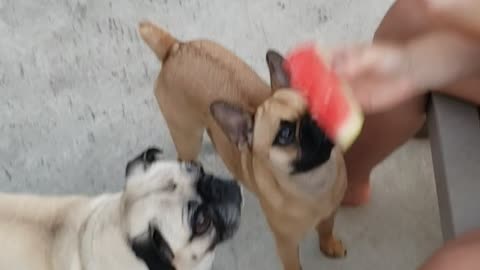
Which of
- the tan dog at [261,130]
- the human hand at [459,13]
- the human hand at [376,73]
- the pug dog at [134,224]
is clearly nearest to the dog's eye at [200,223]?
the pug dog at [134,224]

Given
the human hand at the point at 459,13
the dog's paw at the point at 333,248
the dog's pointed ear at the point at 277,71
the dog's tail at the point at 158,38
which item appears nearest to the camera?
the human hand at the point at 459,13

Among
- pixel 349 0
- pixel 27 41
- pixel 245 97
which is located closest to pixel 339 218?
pixel 245 97

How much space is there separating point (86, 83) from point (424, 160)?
0.57 m

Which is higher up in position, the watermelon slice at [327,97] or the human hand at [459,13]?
the human hand at [459,13]

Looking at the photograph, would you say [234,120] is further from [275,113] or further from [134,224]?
[134,224]

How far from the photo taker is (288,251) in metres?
1.13

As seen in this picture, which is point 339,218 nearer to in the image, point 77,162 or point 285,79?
point 285,79

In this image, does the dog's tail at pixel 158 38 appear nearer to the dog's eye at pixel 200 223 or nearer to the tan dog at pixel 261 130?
the tan dog at pixel 261 130

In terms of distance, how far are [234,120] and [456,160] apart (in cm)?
26

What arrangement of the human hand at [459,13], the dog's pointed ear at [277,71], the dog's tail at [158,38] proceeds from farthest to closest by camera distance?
the dog's tail at [158,38] → the dog's pointed ear at [277,71] → the human hand at [459,13]

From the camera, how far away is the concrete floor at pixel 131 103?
4.06ft

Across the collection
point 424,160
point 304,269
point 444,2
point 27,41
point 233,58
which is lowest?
point 304,269

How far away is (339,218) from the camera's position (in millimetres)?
1251

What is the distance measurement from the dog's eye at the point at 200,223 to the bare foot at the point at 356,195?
309 millimetres
